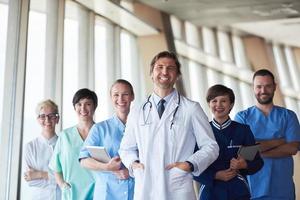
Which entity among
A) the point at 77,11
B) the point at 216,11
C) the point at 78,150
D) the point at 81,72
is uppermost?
Answer: the point at 216,11

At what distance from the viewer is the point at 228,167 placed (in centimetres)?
194

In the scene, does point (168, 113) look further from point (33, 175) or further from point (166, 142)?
point (33, 175)

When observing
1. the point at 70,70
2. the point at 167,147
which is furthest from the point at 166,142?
the point at 70,70

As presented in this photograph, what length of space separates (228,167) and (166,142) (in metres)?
0.44

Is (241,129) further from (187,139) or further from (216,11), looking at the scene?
(216,11)

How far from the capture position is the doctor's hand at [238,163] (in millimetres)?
1905

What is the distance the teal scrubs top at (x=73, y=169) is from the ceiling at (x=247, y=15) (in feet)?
9.81

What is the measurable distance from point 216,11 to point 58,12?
2531 millimetres

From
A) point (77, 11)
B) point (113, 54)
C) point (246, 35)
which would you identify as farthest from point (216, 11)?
point (77, 11)

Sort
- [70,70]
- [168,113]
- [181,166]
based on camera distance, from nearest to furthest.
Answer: [181,166] < [168,113] < [70,70]

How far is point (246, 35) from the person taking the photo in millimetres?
6512

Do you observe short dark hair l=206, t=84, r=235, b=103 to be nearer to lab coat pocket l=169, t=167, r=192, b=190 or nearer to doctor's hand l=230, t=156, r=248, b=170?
doctor's hand l=230, t=156, r=248, b=170

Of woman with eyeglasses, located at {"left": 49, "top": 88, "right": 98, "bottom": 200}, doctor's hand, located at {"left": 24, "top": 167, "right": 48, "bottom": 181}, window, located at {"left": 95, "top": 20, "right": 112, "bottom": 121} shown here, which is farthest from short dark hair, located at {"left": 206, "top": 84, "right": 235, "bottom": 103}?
window, located at {"left": 95, "top": 20, "right": 112, "bottom": 121}

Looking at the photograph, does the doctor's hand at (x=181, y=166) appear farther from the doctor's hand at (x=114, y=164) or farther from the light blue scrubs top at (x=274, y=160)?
the light blue scrubs top at (x=274, y=160)
